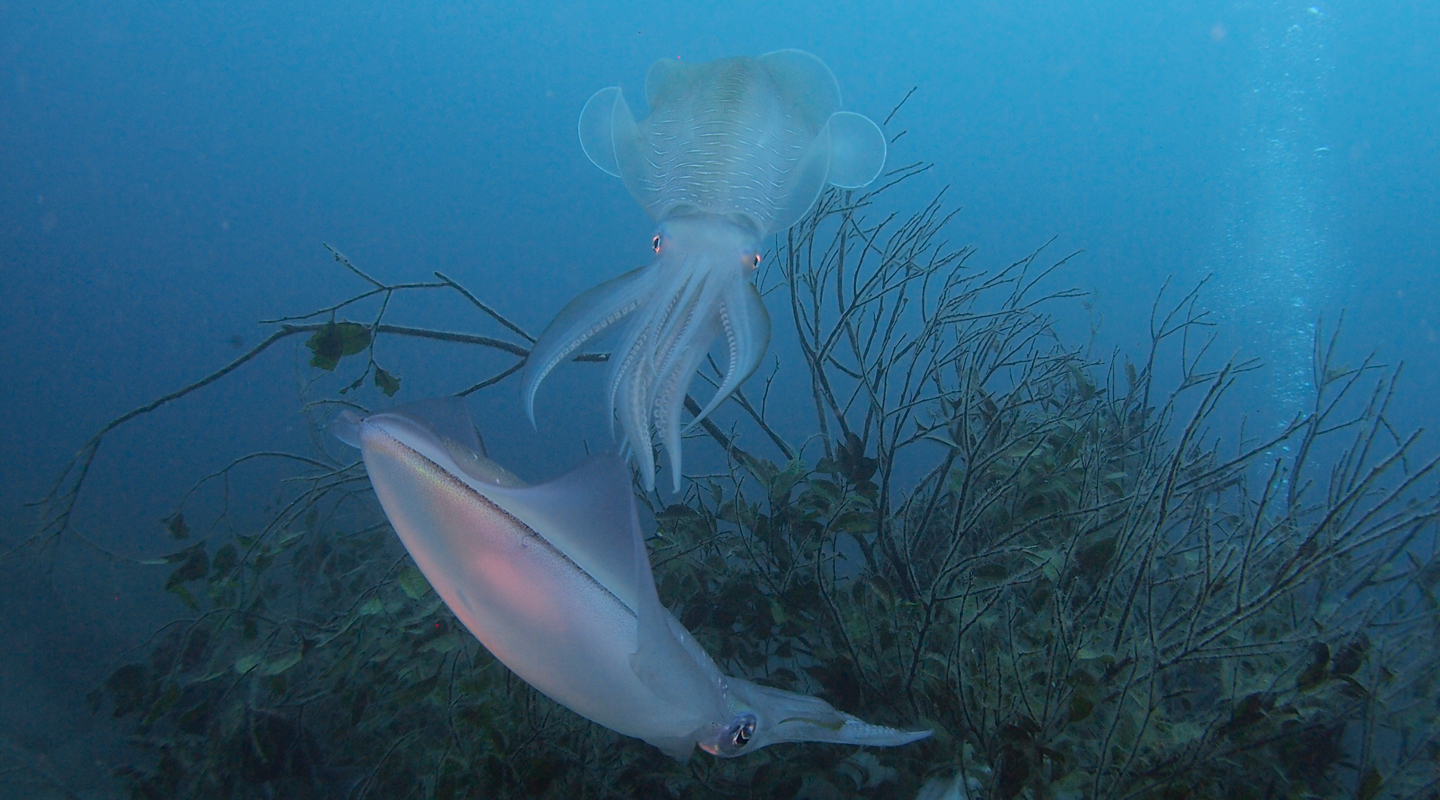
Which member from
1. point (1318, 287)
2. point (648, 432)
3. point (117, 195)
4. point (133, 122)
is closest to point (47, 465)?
point (117, 195)

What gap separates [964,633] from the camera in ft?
6.71

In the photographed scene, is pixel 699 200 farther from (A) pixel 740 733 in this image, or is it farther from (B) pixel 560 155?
(B) pixel 560 155

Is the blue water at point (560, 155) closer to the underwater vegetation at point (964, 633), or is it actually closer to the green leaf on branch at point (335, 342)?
the underwater vegetation at point (964, 633)

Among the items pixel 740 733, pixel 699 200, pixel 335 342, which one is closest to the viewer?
pixel 740 733

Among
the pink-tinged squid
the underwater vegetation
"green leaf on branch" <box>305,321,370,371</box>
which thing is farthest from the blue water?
the pink-tinged squid

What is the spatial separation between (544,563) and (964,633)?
5.72 feet

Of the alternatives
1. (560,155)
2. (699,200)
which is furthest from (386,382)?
(560,155)

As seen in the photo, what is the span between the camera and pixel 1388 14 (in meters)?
24.2

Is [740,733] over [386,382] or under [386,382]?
over

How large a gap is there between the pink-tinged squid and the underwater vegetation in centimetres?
60

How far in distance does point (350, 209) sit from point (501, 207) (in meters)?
7.32

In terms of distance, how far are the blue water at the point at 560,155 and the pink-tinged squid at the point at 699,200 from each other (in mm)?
19858

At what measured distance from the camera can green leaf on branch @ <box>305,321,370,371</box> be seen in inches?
106

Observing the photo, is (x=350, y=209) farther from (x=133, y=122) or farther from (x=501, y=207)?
(x=133, y=122)
